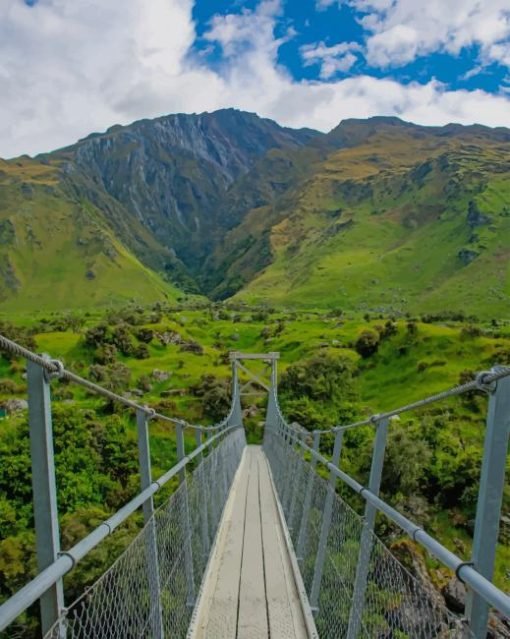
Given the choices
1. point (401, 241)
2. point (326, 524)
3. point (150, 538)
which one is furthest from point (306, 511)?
point (401, 241)

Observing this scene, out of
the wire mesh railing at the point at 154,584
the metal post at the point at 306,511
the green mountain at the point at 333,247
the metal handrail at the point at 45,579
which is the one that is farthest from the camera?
the green mountain at the point at 333,247

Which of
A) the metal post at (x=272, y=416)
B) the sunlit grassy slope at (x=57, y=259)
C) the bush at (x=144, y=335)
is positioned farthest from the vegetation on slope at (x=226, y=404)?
the sunlit grassy slope at (x=57, y=259)

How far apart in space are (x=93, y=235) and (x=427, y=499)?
147m

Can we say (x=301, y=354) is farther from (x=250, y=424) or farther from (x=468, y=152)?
(x=468, y=152)

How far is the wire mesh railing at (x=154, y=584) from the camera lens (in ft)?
5.99

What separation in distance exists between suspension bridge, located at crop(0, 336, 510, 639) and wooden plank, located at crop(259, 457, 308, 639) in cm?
1

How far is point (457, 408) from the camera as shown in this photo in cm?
2645

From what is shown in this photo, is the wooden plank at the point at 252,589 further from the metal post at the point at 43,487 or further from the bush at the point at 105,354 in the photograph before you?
the bush at the point at 105,354

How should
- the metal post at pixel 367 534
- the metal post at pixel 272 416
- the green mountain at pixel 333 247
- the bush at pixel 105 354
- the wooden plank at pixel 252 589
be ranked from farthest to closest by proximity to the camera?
the green mountain at pixel 333 247
the bush at pixel 105 354
the metal post at pixel 272 416
the wooden plank at pixel 252 589
the metal post at pixel 367 534

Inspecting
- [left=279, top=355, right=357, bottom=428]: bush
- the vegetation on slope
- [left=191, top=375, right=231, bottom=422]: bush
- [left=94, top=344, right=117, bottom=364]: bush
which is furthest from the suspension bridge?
[left=94, top=344, right=117, bottom=364]: bush

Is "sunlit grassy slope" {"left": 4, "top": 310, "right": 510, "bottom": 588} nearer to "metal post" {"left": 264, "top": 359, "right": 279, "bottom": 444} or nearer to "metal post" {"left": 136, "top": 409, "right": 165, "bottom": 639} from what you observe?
"metal post" {"left": 264, "top": 359, "right": 279, "bottom": 444}

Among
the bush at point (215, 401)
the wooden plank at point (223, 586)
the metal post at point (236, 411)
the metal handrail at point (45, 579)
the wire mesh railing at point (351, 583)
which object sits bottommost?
the bush at point (215, 401)

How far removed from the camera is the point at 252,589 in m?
4.59

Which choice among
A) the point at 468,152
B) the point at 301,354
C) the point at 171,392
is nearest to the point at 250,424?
the point at 171,392
